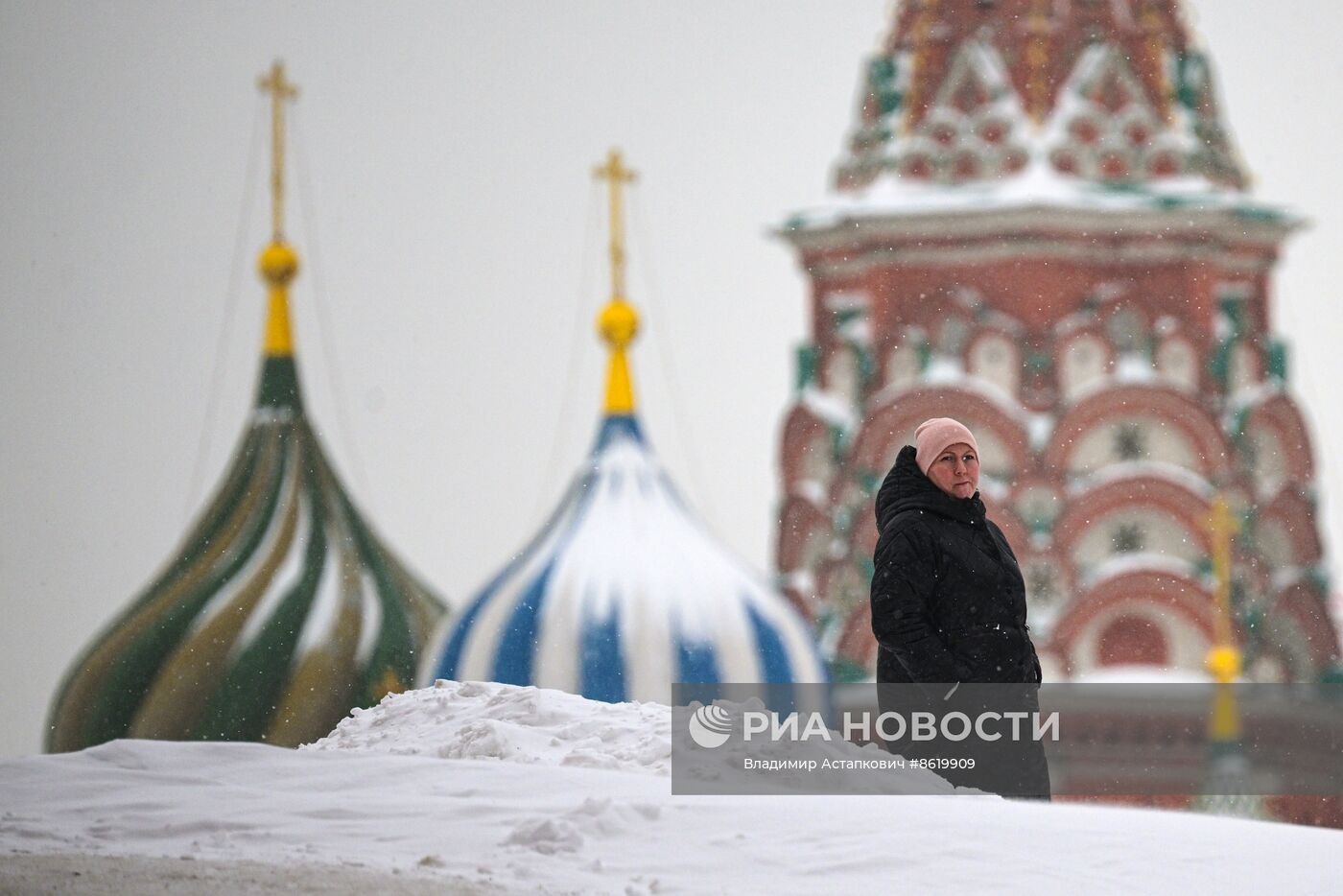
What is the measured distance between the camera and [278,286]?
45.0 ft

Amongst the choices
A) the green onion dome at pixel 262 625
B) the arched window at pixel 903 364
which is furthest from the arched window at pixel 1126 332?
the green onion dome at pixel 262 625

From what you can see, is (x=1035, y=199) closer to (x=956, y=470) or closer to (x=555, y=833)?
(x=956, y=470)

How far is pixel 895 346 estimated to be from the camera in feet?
47.6

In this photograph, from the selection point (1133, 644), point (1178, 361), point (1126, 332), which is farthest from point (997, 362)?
point (1133, 644)

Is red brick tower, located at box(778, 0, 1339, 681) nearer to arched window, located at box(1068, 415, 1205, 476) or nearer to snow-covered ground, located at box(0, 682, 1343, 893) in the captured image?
arched window, located at box(1068, 415, 1205, 476)

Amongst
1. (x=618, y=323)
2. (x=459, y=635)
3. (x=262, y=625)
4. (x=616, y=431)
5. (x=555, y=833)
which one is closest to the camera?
(x=555, y=833)

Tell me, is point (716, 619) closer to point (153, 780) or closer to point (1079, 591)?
point (1079, 591)

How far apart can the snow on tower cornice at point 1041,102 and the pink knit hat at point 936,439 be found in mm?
10634

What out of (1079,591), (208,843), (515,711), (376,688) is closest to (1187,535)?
(1079,591)

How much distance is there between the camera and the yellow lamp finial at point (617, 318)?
12297mm

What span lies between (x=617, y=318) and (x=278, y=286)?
1.94m

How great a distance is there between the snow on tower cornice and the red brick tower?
13 mm

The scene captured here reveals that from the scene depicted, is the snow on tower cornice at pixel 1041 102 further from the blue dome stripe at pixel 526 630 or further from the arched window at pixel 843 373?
the blue dome stripe at pixel 526 630

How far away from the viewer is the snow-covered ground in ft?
10.0
